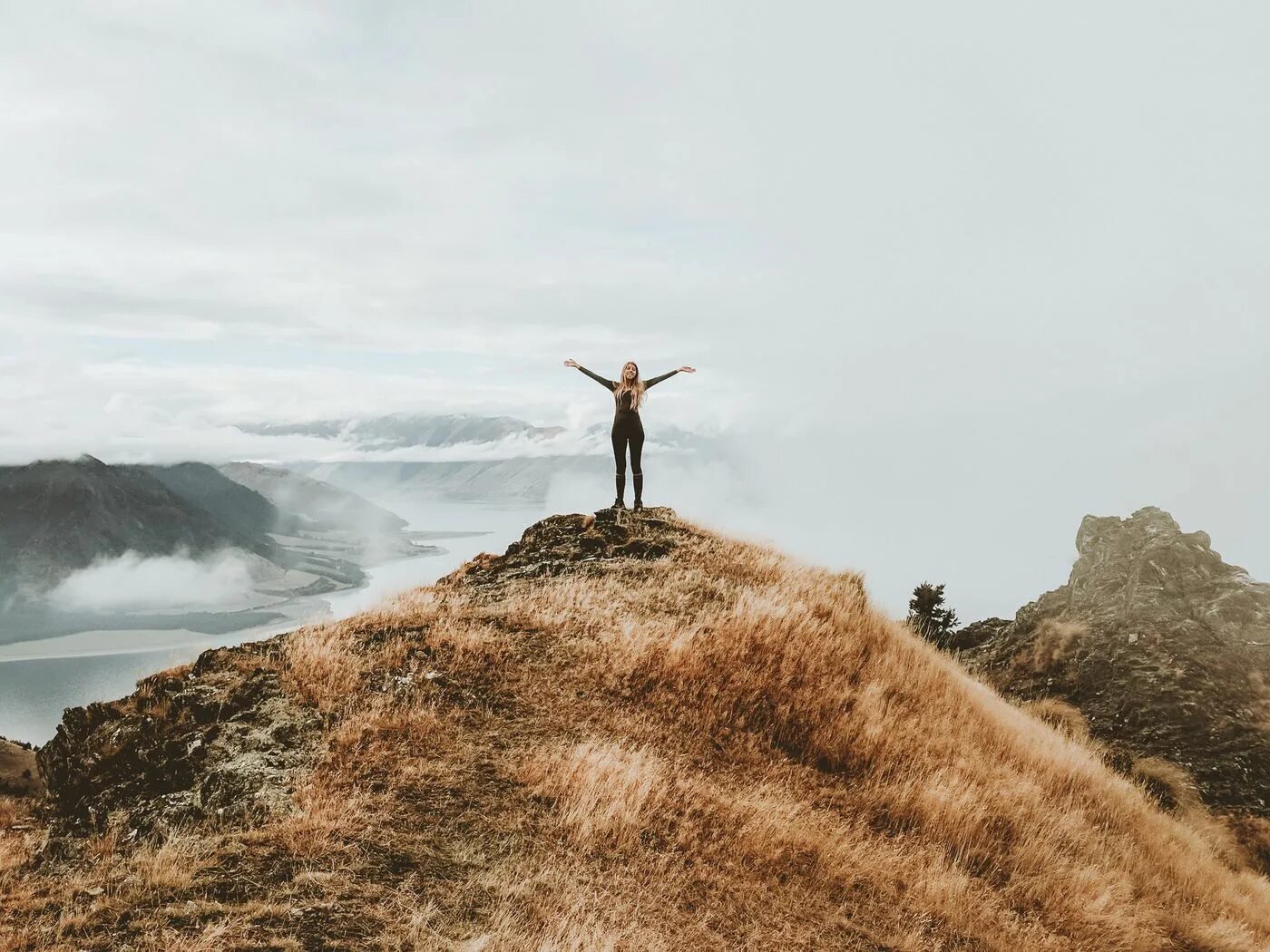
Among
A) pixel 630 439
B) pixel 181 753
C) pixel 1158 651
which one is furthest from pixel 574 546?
pixel 1158 651

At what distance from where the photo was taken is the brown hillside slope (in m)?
5.88

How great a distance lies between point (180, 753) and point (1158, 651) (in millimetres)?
27453

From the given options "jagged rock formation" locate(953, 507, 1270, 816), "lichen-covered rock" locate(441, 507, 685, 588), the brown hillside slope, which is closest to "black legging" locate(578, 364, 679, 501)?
"lichen-covered rock" locate(441, 507, 685, 588)

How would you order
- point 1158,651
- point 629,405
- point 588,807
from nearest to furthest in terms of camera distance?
point 588,807 → point 629,405 → point 1158,651

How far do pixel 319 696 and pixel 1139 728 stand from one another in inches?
908

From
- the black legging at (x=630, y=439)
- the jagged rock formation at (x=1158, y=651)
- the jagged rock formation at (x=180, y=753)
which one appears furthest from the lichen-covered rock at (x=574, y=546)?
the jagged rock formation at (x=1158, y=651)

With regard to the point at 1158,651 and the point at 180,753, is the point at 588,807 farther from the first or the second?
the point at 1158,651

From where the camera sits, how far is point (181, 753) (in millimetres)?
7758

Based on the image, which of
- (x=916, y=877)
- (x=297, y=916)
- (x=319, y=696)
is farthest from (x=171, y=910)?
(x=916, y=877)

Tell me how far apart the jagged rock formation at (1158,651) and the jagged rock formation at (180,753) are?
22.1 meters

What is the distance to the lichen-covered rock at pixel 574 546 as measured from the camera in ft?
47.8

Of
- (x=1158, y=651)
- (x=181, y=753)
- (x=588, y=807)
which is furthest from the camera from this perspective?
(x=1158, y=651)

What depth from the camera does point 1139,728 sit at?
21.7 meters

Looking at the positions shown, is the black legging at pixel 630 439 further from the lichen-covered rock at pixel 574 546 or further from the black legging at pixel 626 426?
the lichen-covered rock at pixel 574 546
